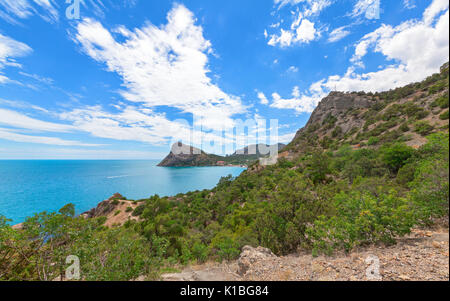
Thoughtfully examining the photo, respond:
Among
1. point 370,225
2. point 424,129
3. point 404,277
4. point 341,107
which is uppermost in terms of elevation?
point 341,107

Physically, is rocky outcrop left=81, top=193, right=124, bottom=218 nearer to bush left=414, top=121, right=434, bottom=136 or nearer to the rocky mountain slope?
the rocky mountain slope

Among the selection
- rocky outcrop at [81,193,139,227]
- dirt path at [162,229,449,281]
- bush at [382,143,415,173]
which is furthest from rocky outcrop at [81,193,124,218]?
bush at [382,143,415,173]

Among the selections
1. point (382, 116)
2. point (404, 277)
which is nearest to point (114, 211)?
point (404, 277)

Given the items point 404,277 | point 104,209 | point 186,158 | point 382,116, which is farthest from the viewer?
point 186,158

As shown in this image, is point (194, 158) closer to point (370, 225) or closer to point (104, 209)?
point (104, 209)

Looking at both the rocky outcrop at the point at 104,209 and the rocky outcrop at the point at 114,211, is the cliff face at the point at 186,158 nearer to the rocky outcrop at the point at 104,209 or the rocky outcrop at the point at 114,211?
the rocky outcrop at the point at 104,209

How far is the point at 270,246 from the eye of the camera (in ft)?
23.0

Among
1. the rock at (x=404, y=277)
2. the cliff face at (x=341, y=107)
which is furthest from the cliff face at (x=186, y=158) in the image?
the rock at (x=404, y=277)

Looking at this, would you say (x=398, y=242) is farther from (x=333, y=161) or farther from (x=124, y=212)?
(x=124, y=212)

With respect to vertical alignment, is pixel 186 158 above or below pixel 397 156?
below

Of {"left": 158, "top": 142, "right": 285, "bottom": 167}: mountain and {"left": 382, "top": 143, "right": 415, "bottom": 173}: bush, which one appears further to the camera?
{"left": 158, "top": 142, "right": 285, "bottom": 167}: mountain

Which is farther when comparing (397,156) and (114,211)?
(114,211)
